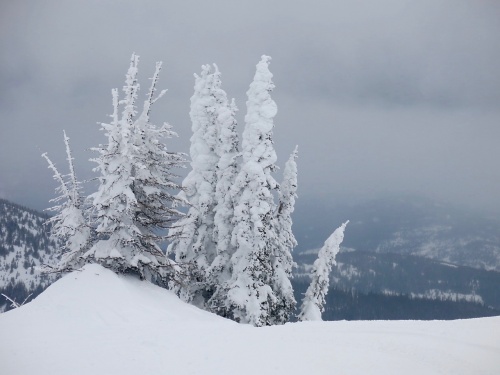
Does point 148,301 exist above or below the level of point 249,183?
→ below

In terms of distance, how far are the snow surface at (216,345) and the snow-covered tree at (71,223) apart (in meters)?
4.06

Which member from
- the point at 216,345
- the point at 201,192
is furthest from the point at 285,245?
the point at 216,345

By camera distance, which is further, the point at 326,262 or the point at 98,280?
the point at 326,262

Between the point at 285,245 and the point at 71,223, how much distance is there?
46.8 ft

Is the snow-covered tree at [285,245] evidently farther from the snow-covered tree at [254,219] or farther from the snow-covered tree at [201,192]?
the snow-covered tree at [201,192]

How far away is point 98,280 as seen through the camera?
17.4 m

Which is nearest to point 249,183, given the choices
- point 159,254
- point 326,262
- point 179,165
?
point 179,165

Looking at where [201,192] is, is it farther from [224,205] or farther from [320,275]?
[320,275]

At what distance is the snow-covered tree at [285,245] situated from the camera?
28.2 metres

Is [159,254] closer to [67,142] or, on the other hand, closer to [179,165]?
[179,165]

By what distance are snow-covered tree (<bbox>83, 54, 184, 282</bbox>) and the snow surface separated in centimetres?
411

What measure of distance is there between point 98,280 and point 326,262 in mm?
17240

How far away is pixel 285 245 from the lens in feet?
94.5

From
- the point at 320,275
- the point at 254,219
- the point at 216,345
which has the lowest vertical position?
A: the point at 216,345
